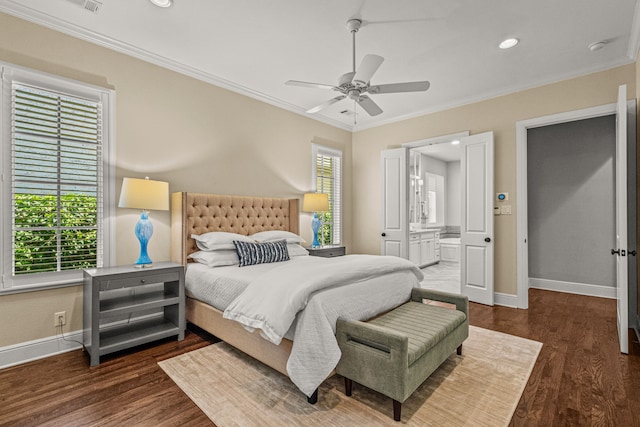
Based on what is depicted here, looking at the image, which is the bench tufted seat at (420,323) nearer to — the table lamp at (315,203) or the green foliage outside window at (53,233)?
the table lamp at (315,203)

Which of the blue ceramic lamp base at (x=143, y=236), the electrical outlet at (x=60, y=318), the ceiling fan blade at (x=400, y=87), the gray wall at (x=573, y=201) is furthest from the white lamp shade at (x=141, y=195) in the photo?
the gray wall at (x=573, y=201)

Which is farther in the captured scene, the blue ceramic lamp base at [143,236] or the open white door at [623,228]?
the blue ceramic lamp base at [143,236]

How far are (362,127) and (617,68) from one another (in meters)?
3.52

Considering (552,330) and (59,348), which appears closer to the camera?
(59,348)

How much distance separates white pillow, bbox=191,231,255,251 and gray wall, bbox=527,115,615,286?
508 cm

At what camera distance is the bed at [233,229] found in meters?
2.32

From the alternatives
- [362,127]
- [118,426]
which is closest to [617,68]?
[362,127]

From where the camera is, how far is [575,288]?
5.07 metres

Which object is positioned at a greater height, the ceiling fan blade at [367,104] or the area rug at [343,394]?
the ceiling fan blade at [367,104]

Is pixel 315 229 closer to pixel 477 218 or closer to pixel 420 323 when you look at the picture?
pixel 477 218

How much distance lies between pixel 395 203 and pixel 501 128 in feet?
6.24

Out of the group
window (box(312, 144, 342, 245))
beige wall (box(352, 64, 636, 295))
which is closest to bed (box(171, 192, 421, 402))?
window (box(312, 144, 342, 245))

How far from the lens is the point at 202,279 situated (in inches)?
119

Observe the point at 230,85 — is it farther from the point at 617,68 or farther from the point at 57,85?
the point at 617,68
